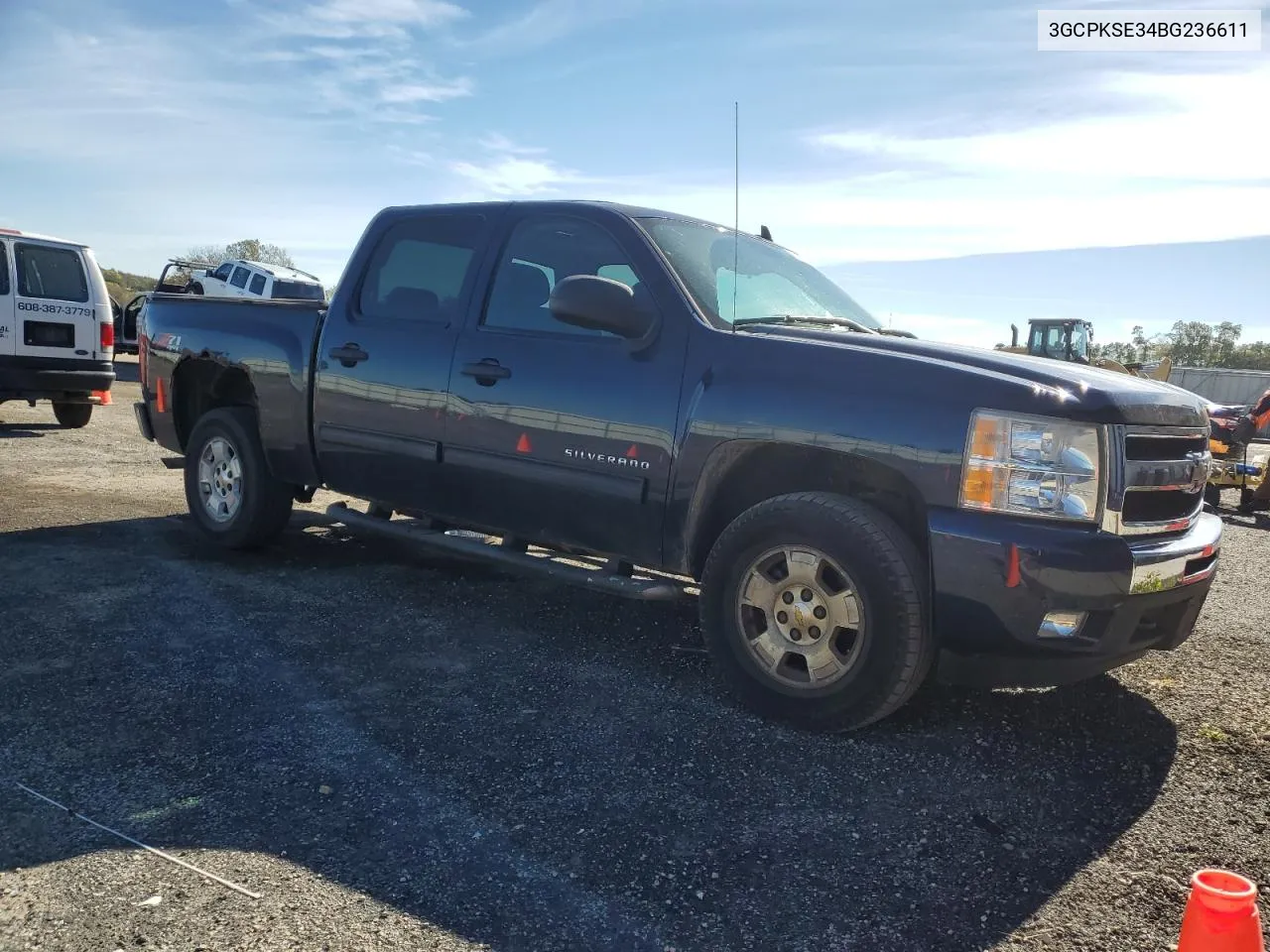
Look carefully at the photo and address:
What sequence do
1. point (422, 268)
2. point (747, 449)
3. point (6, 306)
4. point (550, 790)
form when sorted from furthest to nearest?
point (6, 306)
point (422, 268)
point (747, 449)
point (550, 790)

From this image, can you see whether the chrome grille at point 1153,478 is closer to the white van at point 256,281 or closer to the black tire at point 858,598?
the black tire at point 858,598

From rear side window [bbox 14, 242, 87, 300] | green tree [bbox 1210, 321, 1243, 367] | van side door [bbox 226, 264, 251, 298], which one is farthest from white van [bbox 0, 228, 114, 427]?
green tree [bbox 1210, 321, 1243, 367]

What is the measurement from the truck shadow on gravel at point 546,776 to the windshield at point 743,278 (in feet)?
5.22

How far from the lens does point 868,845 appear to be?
2855mm

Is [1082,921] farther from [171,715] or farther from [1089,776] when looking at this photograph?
[171,715]

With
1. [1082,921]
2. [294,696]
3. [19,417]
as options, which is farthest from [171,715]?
[19,417]

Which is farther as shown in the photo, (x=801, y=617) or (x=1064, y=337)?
(x=1064, y=337)

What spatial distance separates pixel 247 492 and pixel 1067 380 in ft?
14.9

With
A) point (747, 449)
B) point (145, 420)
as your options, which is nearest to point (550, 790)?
point (747, 449)

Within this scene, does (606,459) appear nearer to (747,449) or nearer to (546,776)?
(747,449)

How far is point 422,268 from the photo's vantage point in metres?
5.19

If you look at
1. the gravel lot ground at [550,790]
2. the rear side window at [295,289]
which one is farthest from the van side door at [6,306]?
the rear side window at [295,289]

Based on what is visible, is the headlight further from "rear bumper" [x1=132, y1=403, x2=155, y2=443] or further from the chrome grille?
"rear bumper" [x1=132, y1=403, x2=155, y2=443]

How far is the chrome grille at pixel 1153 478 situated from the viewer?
10.8 ft
